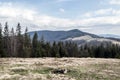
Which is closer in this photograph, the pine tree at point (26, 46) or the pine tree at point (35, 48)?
the pine tree at point (26, 46)

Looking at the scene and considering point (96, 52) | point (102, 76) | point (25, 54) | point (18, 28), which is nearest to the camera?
point (102, 76)

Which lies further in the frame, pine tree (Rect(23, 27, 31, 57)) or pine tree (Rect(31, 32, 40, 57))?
pine tree (Rect(31, 32, 40, 57))

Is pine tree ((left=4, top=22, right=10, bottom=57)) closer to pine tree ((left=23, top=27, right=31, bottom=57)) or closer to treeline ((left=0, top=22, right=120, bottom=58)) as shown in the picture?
treeline ((left=0, top=22, right=120, bottom=58))

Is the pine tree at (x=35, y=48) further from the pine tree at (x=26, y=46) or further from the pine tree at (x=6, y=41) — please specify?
the pine tree at (x=6, y=41)

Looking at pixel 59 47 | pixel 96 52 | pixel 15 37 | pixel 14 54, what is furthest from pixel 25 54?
pixel 96 52

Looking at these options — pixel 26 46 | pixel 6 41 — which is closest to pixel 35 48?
pixel 26 46

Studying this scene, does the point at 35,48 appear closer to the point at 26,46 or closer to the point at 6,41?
the point at 26,46

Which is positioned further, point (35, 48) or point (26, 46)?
point (26, 46)

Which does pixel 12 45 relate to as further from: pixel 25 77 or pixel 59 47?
pixel 25 77

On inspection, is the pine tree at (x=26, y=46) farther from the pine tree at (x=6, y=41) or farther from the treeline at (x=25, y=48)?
the pine tree at (x=6, y=41)

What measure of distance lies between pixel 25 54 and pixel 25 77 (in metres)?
69.4

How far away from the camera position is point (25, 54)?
298 ft

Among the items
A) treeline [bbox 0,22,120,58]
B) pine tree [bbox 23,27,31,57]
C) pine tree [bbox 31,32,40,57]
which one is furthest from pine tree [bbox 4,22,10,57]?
pine tree [bbox 31,32,40,57]

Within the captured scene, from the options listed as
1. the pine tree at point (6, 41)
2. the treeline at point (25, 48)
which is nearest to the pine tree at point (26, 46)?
the treeline at point (25, 48)
